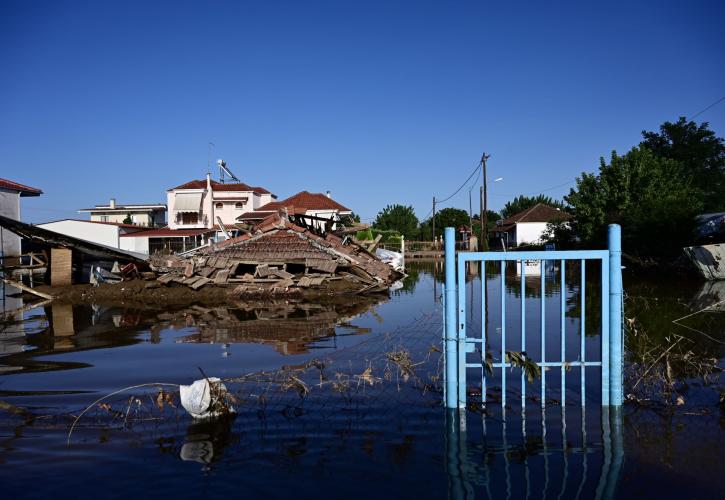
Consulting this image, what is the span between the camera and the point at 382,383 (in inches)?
254

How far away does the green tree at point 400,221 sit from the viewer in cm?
5622

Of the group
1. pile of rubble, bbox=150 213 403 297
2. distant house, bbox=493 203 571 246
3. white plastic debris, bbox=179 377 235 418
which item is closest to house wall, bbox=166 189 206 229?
pile of rubble, bbox=150 213 403 297

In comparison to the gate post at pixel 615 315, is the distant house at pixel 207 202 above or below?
above

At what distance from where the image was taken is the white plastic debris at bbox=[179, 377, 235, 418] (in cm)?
509

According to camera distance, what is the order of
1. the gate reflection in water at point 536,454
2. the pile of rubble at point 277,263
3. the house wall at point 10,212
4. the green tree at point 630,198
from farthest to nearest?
the house wall at point 10,212
the green tree at point 630,198
the pile of rubble at point 277,263
the gate reflection in water at point 536,454

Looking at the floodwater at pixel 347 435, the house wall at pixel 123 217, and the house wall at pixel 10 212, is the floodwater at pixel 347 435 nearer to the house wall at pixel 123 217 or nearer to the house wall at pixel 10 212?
the house wall at pixel 10 212

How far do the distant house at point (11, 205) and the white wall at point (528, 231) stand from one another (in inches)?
1603

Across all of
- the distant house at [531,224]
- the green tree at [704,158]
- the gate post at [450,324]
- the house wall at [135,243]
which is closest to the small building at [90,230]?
the house wall at [135,243]

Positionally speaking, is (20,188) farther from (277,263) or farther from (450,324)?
(450,324)

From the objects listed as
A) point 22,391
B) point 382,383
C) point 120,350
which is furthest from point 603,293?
point 120,350

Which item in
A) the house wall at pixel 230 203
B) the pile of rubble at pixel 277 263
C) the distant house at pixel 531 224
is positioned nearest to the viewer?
the pile of rubble at pixel 277 263

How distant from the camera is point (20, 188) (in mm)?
31531

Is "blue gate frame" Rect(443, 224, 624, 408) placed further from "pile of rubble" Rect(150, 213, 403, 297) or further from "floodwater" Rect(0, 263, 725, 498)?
"pile of rubble" Rect(150, 213, 403, 297)

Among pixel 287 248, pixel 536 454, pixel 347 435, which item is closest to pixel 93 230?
pixel 287 248
